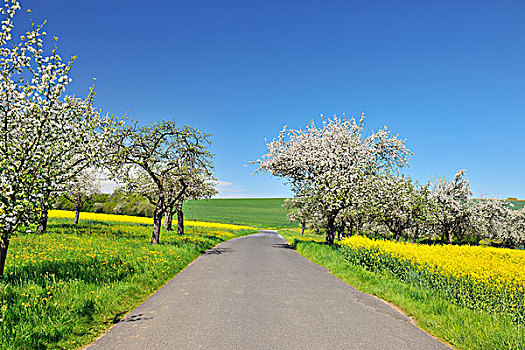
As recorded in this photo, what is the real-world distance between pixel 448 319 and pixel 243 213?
11033 centimetres

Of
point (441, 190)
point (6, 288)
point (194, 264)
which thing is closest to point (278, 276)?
point (194, 264)

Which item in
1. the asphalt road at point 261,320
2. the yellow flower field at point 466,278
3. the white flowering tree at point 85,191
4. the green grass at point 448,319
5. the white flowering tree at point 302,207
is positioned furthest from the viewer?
the white flowering tree at point 85,191

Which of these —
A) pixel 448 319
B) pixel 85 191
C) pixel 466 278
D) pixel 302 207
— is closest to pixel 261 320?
pixel 448 319

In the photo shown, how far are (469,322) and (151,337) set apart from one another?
21.6ft

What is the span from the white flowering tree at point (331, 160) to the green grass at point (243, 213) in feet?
220

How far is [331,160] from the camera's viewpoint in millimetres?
22547

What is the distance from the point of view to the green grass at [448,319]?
18.9ft

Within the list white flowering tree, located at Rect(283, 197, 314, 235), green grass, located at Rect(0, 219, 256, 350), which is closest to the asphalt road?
green grass, located at Rect(0, 219, 256, 350)

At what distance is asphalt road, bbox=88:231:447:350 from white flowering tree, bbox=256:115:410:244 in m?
11.5


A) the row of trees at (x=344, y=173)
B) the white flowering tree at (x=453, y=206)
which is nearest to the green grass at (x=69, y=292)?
the row of trees at (x=344, y=173)

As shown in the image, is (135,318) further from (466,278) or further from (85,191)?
(85,191)

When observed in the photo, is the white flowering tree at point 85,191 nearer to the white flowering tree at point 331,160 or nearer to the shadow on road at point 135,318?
the white flowering tree at point 331,160

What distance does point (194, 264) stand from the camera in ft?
48.2

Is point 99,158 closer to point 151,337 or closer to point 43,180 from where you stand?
point 43,180
